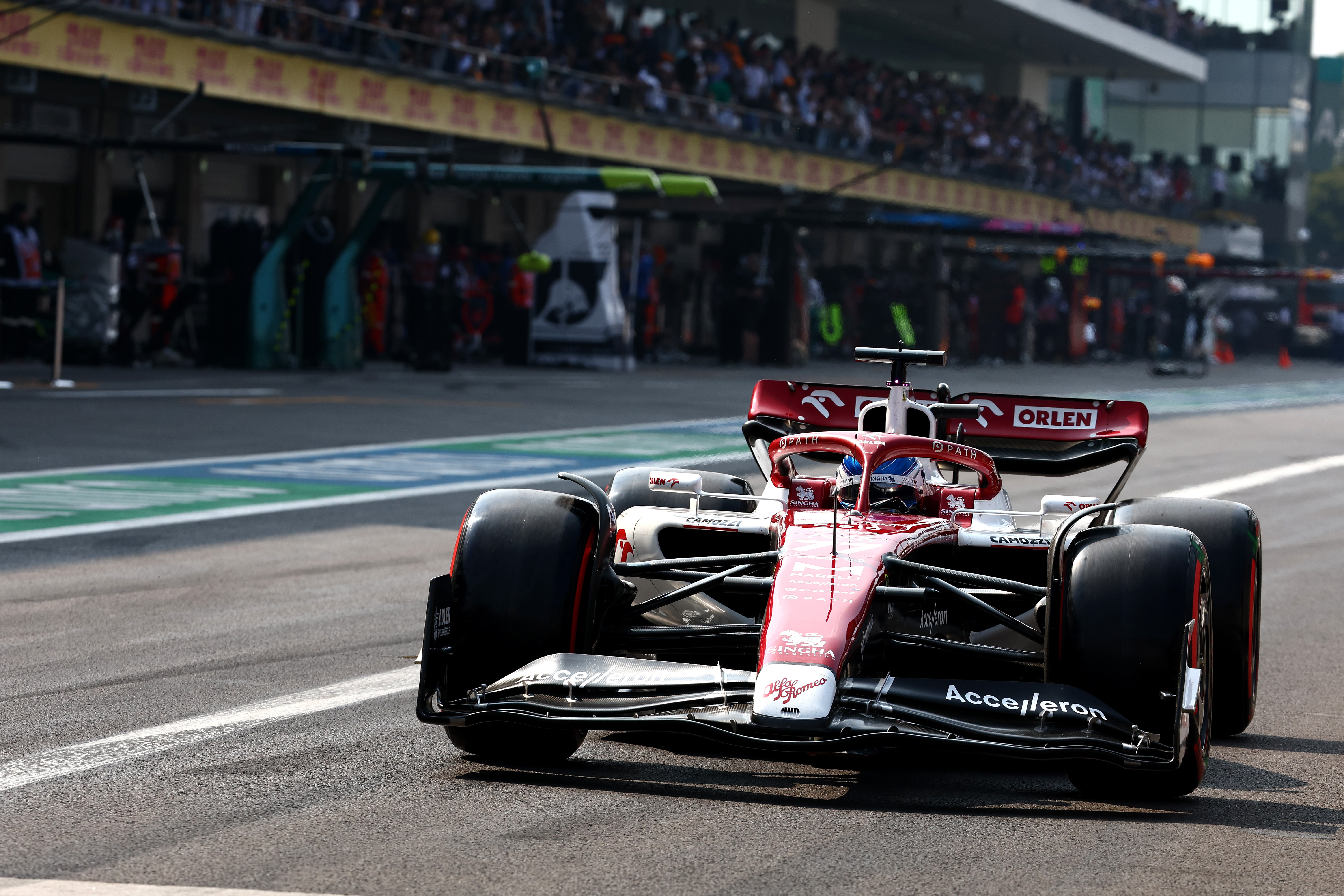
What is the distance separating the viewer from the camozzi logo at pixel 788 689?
532 centimetres

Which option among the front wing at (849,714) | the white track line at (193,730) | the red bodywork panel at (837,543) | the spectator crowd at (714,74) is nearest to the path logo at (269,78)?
the spectator crowd at (714,74)

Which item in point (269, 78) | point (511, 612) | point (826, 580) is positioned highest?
point (269, 78)

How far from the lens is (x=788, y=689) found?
535 centimetres

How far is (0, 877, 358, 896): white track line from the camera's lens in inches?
172

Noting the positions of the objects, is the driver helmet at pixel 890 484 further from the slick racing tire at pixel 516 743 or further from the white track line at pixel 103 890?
the white track line at pixel 103 890

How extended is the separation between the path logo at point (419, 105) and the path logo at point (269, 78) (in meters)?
2.74

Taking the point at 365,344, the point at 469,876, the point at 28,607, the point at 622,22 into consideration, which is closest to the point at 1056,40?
the point at 622,22

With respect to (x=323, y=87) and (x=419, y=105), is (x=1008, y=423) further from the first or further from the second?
(x=419, y=105)

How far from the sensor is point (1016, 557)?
21.5ft

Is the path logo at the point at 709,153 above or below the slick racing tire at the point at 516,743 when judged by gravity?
above

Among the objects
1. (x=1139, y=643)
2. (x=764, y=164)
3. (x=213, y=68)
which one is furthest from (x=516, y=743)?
(x=764, y=164)

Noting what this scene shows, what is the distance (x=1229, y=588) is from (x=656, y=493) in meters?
2.30

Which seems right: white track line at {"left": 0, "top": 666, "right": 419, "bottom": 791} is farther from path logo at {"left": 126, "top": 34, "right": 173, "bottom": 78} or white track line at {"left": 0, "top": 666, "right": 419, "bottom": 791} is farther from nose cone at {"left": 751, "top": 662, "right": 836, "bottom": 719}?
path logo at {"left": 126, "top": 34, "right": 173, "bottom": 78}

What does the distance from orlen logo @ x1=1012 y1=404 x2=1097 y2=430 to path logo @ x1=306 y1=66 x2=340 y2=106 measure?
796 inches
